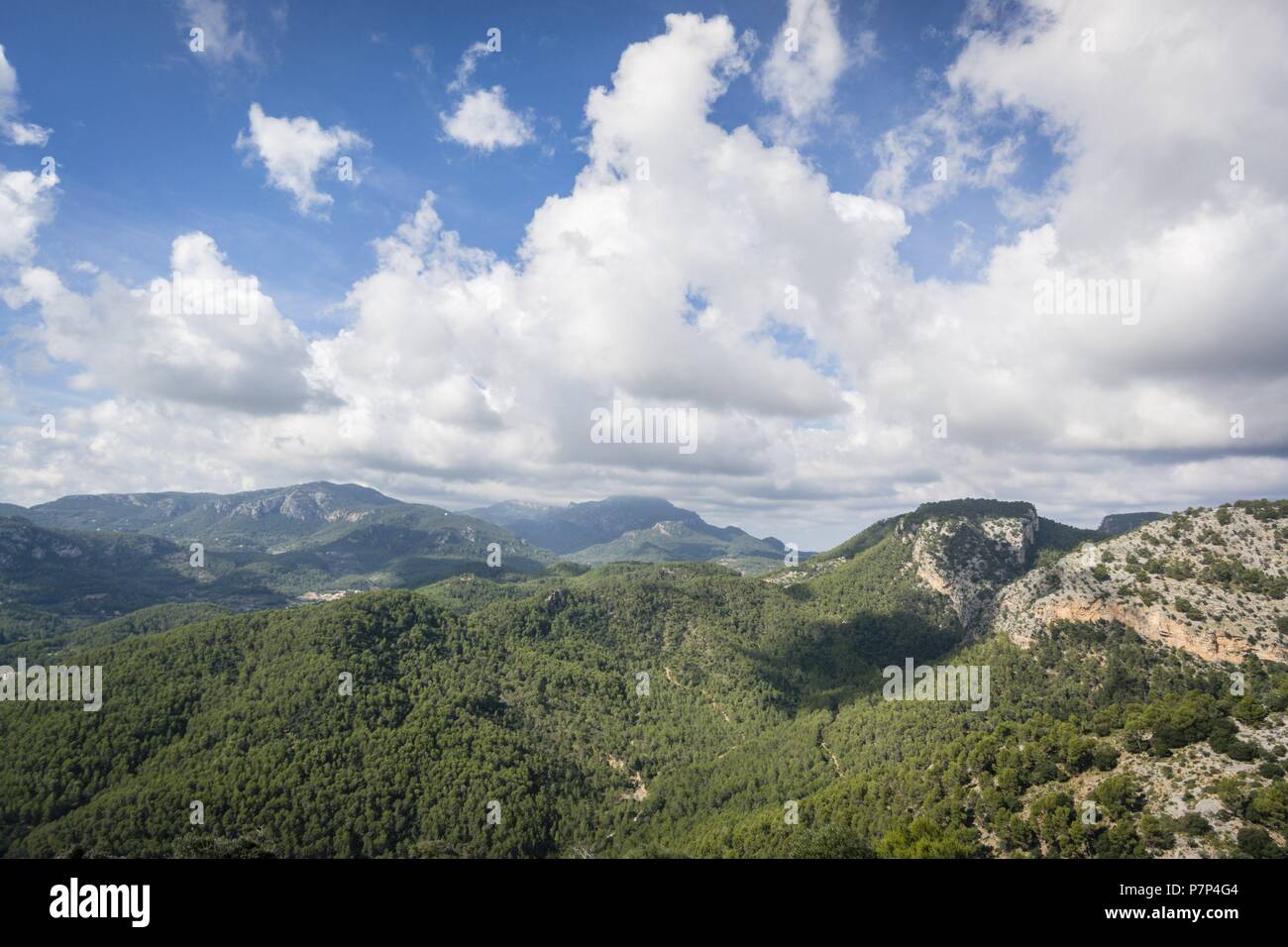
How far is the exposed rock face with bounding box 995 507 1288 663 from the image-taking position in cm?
10462

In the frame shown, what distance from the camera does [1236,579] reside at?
111m

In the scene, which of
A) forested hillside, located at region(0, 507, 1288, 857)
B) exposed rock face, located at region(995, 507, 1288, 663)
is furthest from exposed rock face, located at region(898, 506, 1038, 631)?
exposed rock face, located at region(995, 507, 1288, 663)

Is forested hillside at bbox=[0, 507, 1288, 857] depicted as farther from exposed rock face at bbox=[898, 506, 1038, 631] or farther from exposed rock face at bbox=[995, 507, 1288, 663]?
exposed rock face at bbox=[995, 507, 1288, 663]

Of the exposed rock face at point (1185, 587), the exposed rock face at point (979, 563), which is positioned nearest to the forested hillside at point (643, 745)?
the exposed rock face at point (979, 563)

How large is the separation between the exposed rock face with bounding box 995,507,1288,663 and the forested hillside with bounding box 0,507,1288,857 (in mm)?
4210

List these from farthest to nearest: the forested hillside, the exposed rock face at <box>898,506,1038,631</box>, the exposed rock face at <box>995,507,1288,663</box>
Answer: the exposed rock face at <box>898,506,1038,631</box> < the exposed rock face at <box>995,507,1288,663</box> < the forested hillside

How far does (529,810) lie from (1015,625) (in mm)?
131535

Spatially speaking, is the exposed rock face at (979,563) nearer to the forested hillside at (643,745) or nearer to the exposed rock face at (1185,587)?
the forested hillside at (643,745)

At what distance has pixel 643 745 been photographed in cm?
15062

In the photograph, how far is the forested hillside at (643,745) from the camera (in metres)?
59.0
